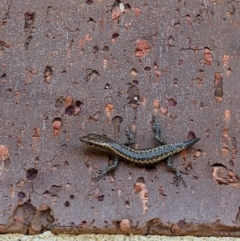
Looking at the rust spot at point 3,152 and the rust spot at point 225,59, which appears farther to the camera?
the rust spot at point 225,59

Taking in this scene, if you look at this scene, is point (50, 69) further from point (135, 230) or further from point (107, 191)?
point (135, 230)

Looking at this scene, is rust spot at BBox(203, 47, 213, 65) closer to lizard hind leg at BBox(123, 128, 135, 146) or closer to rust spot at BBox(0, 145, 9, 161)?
lizard hind leg at BBox(123, 128, 135, 146)

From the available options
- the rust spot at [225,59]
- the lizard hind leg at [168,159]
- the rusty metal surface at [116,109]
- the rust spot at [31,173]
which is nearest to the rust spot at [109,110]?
the rusty metal surface at [116,109]

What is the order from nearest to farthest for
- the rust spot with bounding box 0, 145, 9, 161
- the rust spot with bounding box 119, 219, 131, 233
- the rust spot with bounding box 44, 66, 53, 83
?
the rust spot with bounding box 119, 219, 131, 233 → the rust spot with bounding box 0, 145, 9, 161 → the rust spot with bounding box 44, 66, 53, 83

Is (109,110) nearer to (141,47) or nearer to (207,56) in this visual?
(141,47)

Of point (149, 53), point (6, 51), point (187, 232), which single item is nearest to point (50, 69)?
point (6, 51)

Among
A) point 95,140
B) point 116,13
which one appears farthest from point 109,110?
point 116,13

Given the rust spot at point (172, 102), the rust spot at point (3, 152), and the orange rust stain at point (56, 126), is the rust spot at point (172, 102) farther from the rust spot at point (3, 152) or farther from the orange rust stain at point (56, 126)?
the rust spot at point (3, 152)

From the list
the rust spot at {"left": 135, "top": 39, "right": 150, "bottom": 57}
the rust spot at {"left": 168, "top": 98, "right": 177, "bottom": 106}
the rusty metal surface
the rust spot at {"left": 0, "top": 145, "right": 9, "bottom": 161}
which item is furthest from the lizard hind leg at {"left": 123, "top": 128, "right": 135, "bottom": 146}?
the rust spot at {"left": 0, "top": 145, "right": 9, "bottom": 161}
